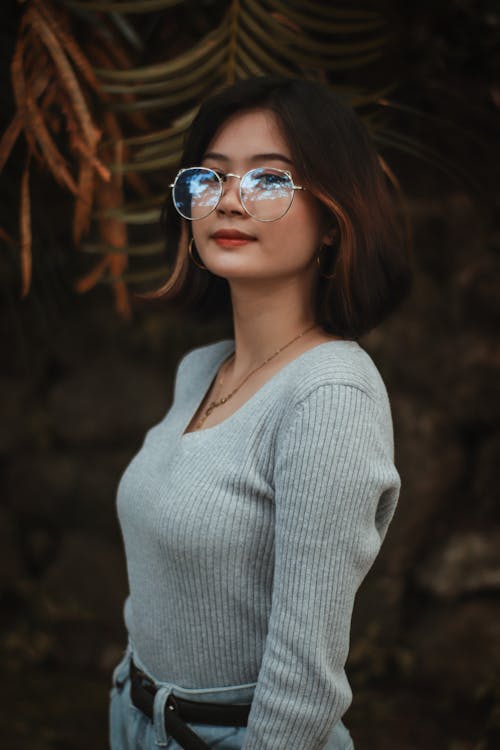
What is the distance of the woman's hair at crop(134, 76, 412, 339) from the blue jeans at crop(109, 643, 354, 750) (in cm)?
57

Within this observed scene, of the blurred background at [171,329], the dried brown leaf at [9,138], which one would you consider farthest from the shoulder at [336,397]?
the dried brown leaf at [9,138]

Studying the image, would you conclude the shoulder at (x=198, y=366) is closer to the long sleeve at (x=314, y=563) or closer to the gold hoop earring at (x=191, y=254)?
the gold hoop earring at (x=191, y=254)

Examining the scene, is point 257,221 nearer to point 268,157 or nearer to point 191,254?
point 268,157

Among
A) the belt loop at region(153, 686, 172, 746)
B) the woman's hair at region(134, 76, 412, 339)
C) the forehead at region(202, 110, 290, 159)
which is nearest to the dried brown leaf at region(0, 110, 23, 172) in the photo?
the woman's hair at region(134, 76, 412, 339)

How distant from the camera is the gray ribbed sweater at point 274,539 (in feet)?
3.39

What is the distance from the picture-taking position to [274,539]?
1.12 metres

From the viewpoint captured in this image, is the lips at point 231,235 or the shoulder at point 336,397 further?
the lips at point 231,235

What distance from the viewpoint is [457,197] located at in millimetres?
2330

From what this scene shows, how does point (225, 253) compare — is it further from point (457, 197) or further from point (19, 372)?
point (19, 372)

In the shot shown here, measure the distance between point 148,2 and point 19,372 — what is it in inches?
64.1

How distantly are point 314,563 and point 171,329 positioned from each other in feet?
5.80

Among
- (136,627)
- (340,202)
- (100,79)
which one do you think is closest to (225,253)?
(340,202)

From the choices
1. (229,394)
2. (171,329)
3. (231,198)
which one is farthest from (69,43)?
(171,329)

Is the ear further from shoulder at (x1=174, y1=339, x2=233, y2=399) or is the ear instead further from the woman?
shoulder at (x1=174, y1=339, x2=233, y2=399)
